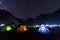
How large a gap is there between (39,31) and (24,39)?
15.0 ft

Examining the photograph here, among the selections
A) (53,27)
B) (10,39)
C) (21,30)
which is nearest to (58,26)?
(53,27)

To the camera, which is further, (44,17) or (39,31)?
(44,17)

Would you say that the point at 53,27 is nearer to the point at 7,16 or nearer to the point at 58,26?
the point at 58,26

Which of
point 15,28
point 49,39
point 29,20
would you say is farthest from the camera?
point 29,20

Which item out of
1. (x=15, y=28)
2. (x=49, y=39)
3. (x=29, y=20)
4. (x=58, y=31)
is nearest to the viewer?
(x=49, y=39)

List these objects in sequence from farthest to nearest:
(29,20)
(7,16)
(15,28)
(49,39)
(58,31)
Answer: (7,16) < (29,20) < (15,28) < (58,31) < (49,39)

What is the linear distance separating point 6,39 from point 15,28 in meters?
5.35

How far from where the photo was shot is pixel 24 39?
45.2 feet

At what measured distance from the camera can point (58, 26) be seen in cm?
1861

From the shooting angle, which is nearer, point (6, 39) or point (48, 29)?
point (6, 39)

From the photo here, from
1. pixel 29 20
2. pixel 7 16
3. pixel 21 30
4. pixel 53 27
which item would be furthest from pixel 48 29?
pixel 7 16

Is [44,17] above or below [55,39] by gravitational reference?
above

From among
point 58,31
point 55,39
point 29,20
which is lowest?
point 55,39

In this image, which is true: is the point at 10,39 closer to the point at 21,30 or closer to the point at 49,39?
the point at 49,39
